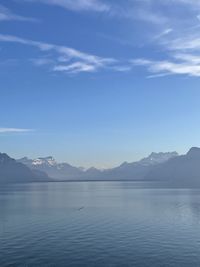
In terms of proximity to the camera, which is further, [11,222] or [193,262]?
[11,222]

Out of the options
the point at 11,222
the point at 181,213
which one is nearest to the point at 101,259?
the point at 11,222

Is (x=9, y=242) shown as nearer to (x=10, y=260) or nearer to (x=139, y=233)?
(x=10, y=260)

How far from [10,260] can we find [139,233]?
156 feet

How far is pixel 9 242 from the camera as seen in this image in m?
108

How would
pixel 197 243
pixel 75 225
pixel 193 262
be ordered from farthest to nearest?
pixel 75 225
pixel 197 243
pixel 193 262

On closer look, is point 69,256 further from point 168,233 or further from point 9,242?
point 168,233

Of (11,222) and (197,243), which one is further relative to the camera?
(11,222)

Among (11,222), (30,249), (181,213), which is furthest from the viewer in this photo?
(181,213)

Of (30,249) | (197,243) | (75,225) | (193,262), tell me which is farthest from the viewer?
(75,225)

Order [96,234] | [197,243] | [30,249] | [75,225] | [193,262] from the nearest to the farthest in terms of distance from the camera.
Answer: [193,262] < [30,249] < [197,243] < [96,234] < [75,225]

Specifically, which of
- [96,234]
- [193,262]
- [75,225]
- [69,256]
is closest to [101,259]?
[69,256]

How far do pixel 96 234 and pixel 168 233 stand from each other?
23185 mm

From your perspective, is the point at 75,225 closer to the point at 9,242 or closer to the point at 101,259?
the point at 9,242

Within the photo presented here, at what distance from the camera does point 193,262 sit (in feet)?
278
